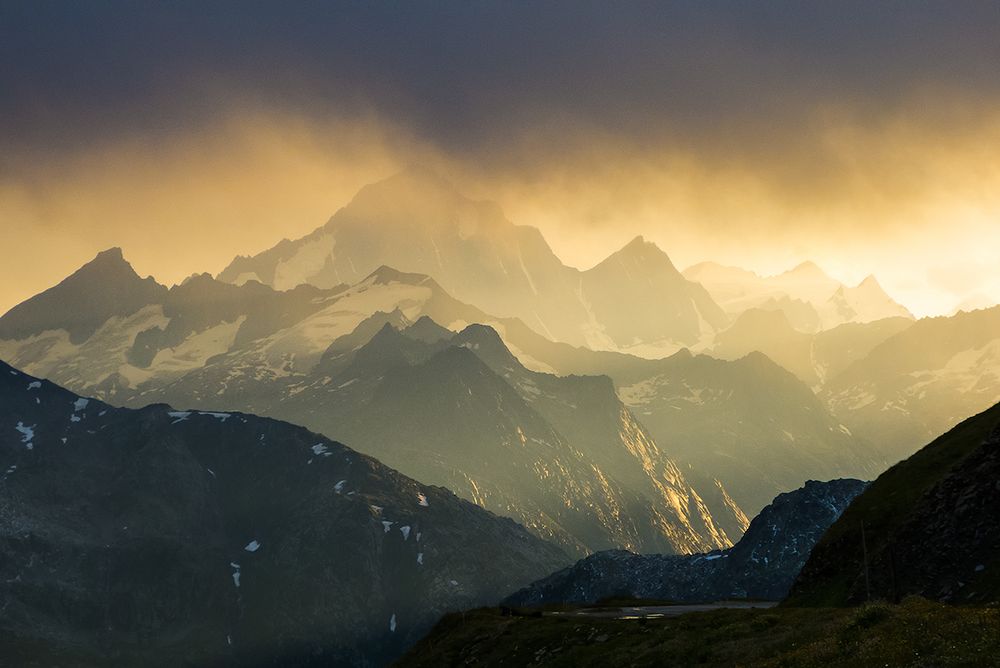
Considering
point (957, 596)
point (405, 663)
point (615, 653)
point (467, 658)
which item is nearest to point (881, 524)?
point (957, 596)

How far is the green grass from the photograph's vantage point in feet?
122

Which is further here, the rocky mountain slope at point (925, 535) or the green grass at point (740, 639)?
the rocky mountain slope at point (925, 535)

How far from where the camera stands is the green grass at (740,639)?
122 feet

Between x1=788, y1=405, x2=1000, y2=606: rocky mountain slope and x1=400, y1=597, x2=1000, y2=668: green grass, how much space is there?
323 inches

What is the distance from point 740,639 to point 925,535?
19.3 metres

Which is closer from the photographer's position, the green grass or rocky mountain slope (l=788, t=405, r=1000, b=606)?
the green grass

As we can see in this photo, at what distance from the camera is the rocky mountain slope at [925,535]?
2408 inches

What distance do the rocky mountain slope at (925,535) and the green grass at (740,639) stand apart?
819 cm

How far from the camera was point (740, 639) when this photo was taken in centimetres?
5650

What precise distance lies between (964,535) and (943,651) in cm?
3103

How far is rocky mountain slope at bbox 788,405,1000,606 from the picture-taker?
201ft

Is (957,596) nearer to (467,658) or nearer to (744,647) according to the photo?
(744,647)

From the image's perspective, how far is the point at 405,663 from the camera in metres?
105

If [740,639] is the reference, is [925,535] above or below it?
above
